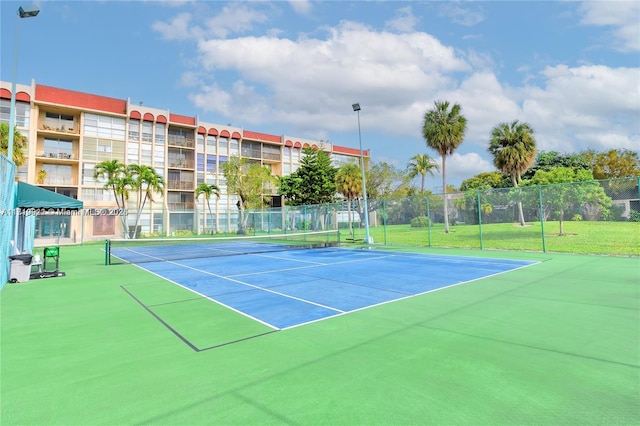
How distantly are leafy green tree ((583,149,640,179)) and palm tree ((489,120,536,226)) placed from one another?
2767 cm

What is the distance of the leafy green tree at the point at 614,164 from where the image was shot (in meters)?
48.0

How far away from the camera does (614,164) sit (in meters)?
49.7

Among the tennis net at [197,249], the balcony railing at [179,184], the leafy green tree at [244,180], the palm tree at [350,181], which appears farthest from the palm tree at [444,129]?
the balcony railing at [179,184]

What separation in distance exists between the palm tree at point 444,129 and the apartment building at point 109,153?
24235 mm

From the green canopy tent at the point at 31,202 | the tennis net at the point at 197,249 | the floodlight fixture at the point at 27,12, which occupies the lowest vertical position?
the tennis net at the point at 197,249

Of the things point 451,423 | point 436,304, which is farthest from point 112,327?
point 436,304

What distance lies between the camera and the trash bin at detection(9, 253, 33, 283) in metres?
11.0

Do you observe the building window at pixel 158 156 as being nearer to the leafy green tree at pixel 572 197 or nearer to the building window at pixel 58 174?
the building window at pixel 58 174

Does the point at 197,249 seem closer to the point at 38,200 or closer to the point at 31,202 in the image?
the point at 38,200

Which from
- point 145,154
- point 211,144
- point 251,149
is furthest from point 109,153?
point 251,149

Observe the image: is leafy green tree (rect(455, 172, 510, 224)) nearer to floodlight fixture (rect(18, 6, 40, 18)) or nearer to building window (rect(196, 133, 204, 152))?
floodlight fixture (rect(18, 6, 40, 18))

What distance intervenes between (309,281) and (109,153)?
44.4 m

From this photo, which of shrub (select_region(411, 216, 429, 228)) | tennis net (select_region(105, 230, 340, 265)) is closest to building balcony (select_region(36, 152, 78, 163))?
tennis net (select_region(105, 230, 340, 265))

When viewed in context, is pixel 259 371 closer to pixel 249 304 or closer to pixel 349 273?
pixel 249 304
